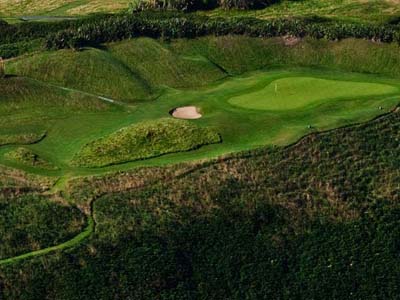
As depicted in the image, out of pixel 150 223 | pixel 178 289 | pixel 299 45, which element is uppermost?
pixel 299 45

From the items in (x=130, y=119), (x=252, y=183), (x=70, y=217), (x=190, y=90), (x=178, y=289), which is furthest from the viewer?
(x=190, y=90)

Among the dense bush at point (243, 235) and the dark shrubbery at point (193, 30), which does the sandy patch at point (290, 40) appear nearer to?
the dark shrubbery at point (193, 30)

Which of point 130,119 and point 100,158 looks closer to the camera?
point 100,158

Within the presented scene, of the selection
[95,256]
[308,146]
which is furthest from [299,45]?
[95,256]

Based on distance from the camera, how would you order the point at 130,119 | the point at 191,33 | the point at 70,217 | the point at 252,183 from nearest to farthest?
the point at 70,217
the point at 252,183
the point at 130,119
the point at 191,33

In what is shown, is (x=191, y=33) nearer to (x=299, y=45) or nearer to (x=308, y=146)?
(x=299, y=45)

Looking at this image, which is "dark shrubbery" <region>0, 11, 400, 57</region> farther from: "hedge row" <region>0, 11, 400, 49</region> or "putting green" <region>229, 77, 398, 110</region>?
"putting green" <region>229, 77, 398, 110</region>

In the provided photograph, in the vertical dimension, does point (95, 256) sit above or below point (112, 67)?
below
